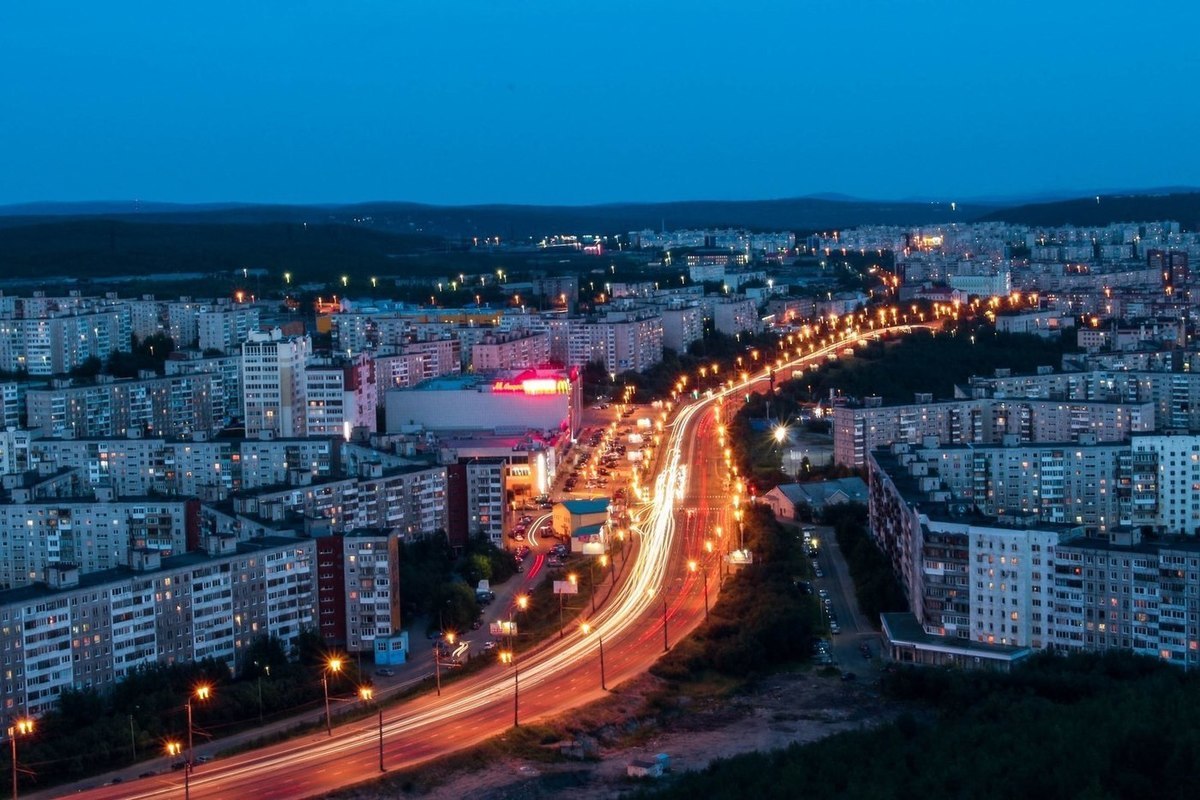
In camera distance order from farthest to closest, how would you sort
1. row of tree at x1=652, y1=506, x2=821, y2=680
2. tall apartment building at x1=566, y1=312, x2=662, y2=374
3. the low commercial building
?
1. tall apartment building at x1=566, y1=312, x2=662, y2=374
2. the low commercial building
3. row of tree at x1=652, y1=506, x2=821, y2=680

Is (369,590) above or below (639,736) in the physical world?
above

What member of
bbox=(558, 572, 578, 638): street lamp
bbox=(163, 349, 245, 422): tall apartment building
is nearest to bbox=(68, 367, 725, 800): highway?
bbox=(558, 572, 578, 638): street lamp

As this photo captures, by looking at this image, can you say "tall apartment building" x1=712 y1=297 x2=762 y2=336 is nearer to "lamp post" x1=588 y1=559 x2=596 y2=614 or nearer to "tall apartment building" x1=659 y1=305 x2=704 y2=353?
"tall apartment building" x1=659 y1=305 x2=704 y2=353

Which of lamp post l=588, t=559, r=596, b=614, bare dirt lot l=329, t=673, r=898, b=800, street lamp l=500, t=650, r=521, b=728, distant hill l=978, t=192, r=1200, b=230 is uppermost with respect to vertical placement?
distant hill l=978, t=192, r=1200, b=230

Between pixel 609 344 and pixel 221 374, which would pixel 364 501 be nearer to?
pixel 221 374

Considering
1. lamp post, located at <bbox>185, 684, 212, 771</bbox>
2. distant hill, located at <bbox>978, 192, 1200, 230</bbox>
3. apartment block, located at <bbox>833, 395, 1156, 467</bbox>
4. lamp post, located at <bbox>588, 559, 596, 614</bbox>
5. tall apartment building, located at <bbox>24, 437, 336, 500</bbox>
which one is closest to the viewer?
lamp post, located at <bbox>185, 684, 212, 771</bbox>

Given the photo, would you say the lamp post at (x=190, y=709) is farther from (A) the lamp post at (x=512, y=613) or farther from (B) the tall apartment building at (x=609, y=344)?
(B) the tall apartment building at (x=609, y=344)

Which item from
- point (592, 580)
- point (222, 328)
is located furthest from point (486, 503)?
point (222, 328)

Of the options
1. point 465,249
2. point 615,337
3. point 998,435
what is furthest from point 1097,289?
point 465,249
